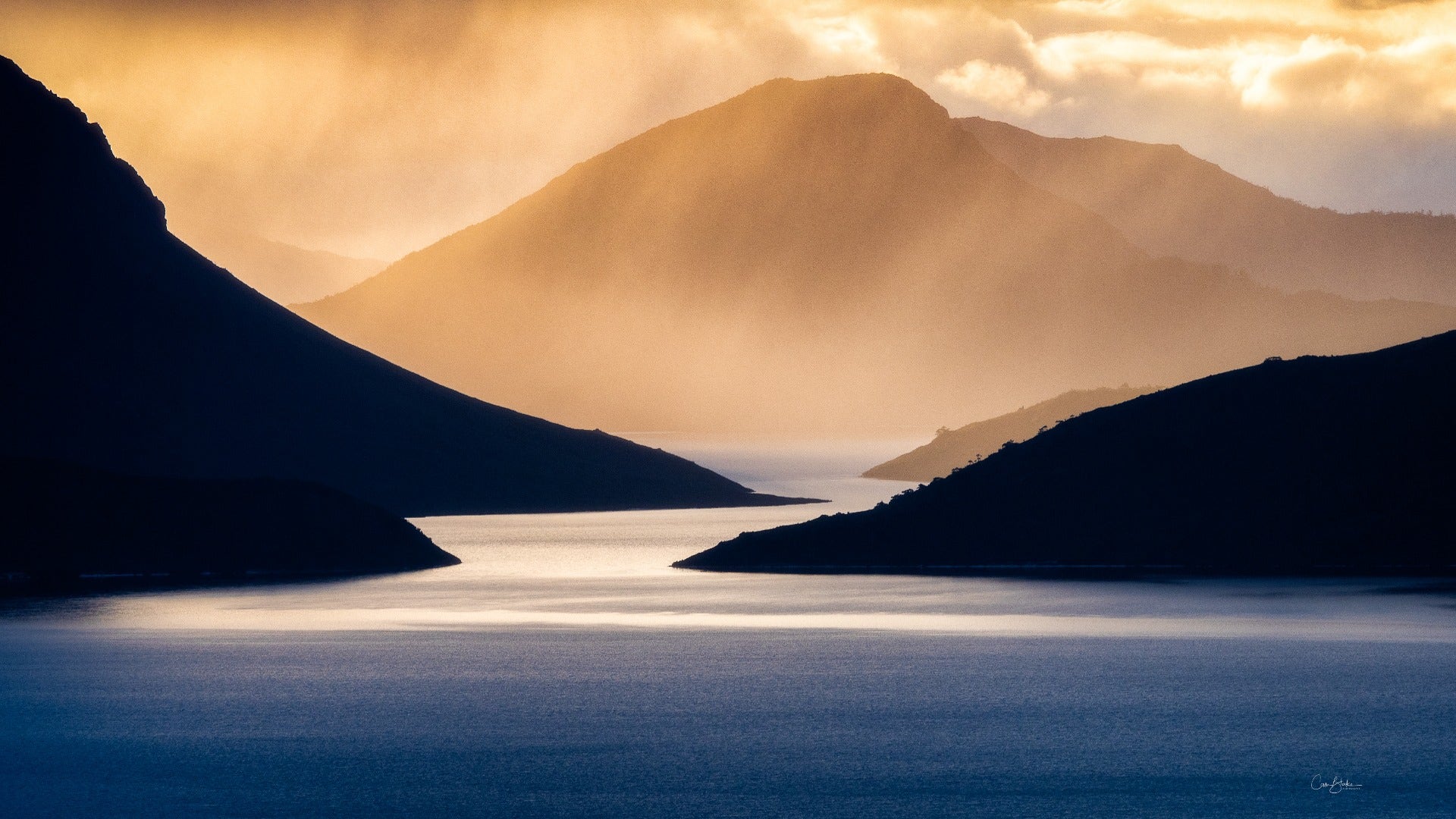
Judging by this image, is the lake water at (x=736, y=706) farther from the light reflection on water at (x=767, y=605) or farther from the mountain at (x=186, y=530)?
the mountain at (x=186, y=530)

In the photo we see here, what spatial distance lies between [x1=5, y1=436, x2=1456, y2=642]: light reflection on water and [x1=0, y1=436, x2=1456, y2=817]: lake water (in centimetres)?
38

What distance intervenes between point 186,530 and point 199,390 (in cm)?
8146

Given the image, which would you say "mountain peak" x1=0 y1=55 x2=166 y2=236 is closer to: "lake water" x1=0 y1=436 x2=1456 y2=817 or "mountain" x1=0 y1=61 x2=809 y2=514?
"mountain" x1=0 y1=61 x2=809 y2=514

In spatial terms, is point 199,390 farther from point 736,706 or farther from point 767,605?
point 736,706

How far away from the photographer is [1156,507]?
300ft

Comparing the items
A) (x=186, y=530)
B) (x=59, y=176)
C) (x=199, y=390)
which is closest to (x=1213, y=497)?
(x=186, y=530)

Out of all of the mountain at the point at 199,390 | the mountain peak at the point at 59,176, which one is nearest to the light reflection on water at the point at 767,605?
the mountain at the point at 199,390

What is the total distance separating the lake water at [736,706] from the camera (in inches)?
1196

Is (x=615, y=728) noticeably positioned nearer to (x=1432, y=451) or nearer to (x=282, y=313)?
(x=1432, y=451)

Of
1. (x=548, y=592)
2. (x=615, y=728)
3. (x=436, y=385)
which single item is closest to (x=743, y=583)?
(x=548, y=592)

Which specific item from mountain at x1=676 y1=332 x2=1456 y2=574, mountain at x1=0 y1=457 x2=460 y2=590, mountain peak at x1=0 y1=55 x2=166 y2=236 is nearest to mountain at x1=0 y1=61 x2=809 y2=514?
mountain peak at x1=0 y1=55 x2=166 y2=236

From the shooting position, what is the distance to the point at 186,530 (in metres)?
95.0

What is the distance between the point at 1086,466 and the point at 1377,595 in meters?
27.8

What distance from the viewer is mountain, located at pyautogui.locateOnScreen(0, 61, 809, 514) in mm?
161750
